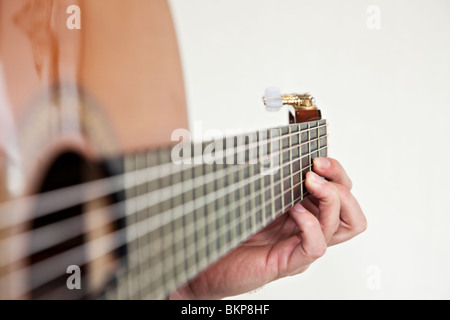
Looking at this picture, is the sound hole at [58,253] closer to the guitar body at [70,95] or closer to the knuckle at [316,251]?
the guitar body at [70,95]

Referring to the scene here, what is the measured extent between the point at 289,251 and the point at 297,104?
0.23 metres

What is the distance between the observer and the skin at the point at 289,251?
0.75 metres

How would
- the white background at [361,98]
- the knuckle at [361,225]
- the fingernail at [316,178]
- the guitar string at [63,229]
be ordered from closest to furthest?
the guitar string at [63,229] → the fingernail at [316,178] → the knuckle at [361,225] → the white background at [361,98]

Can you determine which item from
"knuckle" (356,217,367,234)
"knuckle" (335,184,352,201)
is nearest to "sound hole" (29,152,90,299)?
"knuckle" (335,184,352,201)

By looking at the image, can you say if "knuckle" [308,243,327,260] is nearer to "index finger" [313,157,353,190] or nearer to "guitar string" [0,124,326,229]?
"index finger" [313,157,353,190]

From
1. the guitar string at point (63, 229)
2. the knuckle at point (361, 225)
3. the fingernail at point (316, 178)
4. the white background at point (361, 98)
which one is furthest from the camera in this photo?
the white background at point (361, 98)

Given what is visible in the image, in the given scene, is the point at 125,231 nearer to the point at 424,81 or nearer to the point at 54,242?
A: the point at 54,242

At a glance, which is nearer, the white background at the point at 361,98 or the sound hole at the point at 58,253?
the sound hole at the point at 58,253

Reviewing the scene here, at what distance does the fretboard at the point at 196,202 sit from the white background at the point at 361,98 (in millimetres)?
1034

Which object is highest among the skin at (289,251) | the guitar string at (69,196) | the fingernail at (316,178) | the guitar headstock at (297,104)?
the guitar headstock at (297,104)

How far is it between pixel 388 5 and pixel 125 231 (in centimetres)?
168

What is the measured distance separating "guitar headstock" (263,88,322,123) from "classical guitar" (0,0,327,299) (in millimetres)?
165

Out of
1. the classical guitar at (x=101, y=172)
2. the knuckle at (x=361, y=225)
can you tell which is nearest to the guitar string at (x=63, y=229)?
the classical guitar at (x=101, y=172)

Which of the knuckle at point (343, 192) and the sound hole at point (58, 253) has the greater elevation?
the sound hole at point (58, 253)
